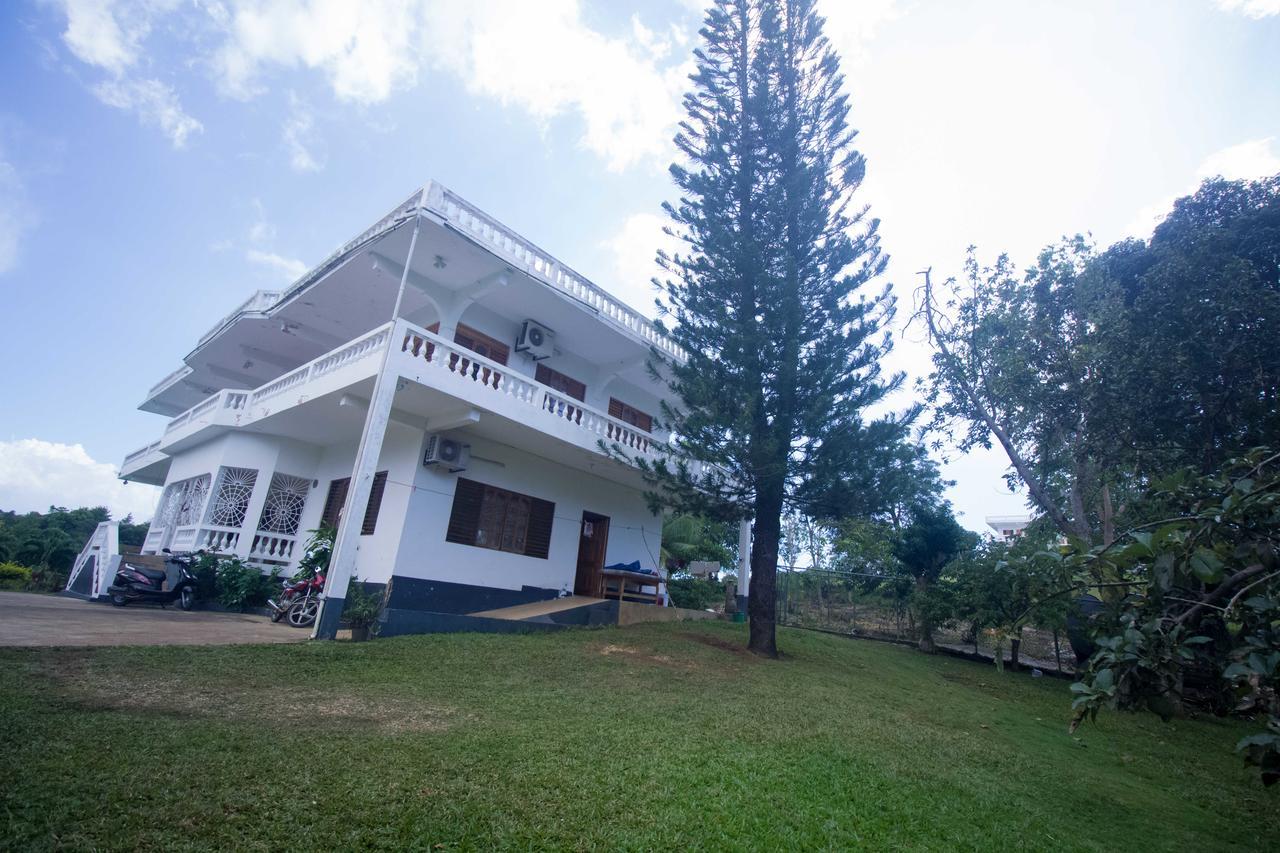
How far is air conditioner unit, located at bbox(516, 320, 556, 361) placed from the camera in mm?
11359

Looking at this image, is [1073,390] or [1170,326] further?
[1073,390]

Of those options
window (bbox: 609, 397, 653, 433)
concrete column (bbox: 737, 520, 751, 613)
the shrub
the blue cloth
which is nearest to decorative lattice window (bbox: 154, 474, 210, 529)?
the shrub

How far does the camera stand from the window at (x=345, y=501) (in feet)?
33.2

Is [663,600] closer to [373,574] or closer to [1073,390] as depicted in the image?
[373,574]

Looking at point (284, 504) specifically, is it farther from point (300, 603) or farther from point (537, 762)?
point (537, 762)

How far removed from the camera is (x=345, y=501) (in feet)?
33.3

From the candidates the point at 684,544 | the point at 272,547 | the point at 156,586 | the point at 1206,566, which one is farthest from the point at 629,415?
the point at 1206,566

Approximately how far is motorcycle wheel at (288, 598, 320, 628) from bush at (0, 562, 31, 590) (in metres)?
11.5

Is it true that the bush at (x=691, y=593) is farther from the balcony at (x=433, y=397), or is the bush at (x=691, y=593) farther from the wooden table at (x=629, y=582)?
the balcony at (x=433, y=397)

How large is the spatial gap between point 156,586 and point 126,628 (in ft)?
13.4

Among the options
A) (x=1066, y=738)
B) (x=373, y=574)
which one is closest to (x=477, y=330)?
(x=373, y=574)

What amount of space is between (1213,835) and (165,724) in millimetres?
6745

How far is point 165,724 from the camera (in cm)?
344

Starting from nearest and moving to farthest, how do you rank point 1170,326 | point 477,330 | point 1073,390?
point 1170,326 → point 1073,390 → point 477,330
